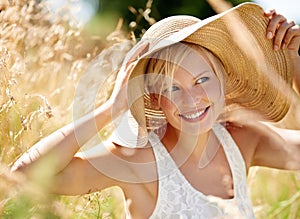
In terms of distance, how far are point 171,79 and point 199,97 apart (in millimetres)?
82

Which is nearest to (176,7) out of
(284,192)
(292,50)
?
(284,192)

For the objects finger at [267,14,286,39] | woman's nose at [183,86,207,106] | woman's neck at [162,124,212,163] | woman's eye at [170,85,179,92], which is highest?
finger at [267,14,286,39]

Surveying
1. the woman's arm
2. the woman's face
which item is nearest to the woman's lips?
the woman's face

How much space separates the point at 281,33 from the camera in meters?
2.05

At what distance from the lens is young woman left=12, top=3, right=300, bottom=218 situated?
6.44ft

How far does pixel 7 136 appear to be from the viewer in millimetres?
2051

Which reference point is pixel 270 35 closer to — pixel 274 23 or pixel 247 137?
pixel 274 23

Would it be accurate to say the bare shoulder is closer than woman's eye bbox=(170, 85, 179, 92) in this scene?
No

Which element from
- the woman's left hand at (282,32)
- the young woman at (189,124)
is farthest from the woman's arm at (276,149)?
the woman's left hand at (282,32)

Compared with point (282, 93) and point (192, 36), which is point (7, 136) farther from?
point (282, 93)

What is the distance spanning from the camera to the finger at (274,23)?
204 cm

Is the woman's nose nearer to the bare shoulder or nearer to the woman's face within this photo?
the woman's face

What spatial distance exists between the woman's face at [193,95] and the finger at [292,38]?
22 cm

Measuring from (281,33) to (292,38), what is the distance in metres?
0.04
